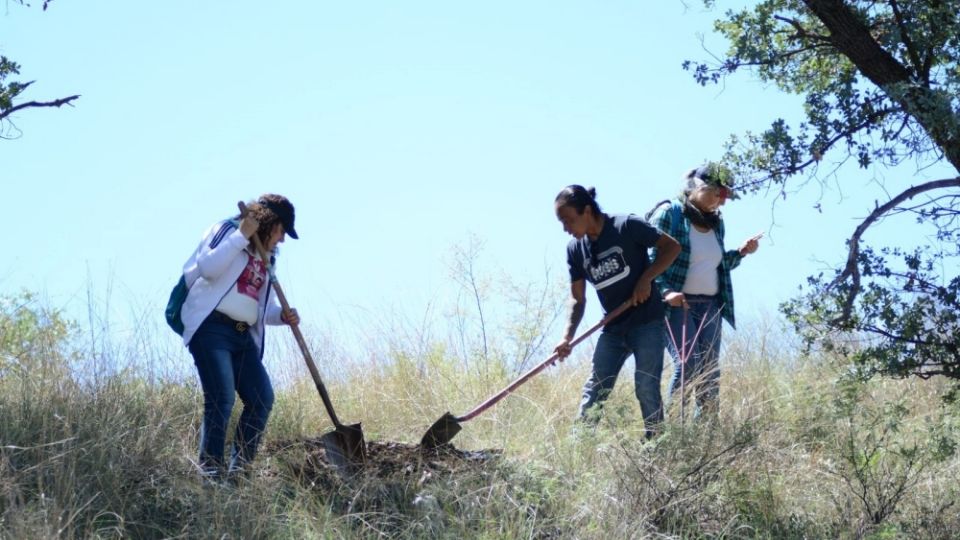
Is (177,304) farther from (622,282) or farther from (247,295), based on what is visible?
(622,282)

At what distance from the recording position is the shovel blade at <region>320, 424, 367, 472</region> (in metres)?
6.60

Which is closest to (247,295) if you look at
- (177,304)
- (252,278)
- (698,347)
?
(252,278)

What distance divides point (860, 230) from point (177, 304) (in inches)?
135

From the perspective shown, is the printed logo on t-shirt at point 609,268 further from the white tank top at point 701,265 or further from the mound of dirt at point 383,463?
the mound of dirt at point 383,463

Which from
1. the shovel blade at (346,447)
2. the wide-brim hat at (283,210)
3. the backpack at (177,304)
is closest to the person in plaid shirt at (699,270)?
the shovel blade at (346,447)

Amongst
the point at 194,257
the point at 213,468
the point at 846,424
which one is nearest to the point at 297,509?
the point at 213,468

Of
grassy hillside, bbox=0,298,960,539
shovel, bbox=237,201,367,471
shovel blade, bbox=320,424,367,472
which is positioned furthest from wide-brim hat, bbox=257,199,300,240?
grassy hillside, bbox=0,298,960,539

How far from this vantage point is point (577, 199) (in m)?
6.77

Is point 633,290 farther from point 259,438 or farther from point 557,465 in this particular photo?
point 259,438

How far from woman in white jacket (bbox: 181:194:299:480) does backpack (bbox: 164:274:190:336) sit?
0.05m

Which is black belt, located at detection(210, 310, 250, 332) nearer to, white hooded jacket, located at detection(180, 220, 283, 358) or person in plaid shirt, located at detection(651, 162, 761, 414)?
white hooded jacket, located at detection(180, 220, 283, 358)

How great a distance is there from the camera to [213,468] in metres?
6.31

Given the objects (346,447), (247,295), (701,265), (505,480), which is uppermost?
(247,295)

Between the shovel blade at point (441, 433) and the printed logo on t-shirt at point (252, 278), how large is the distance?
1.27 metres
